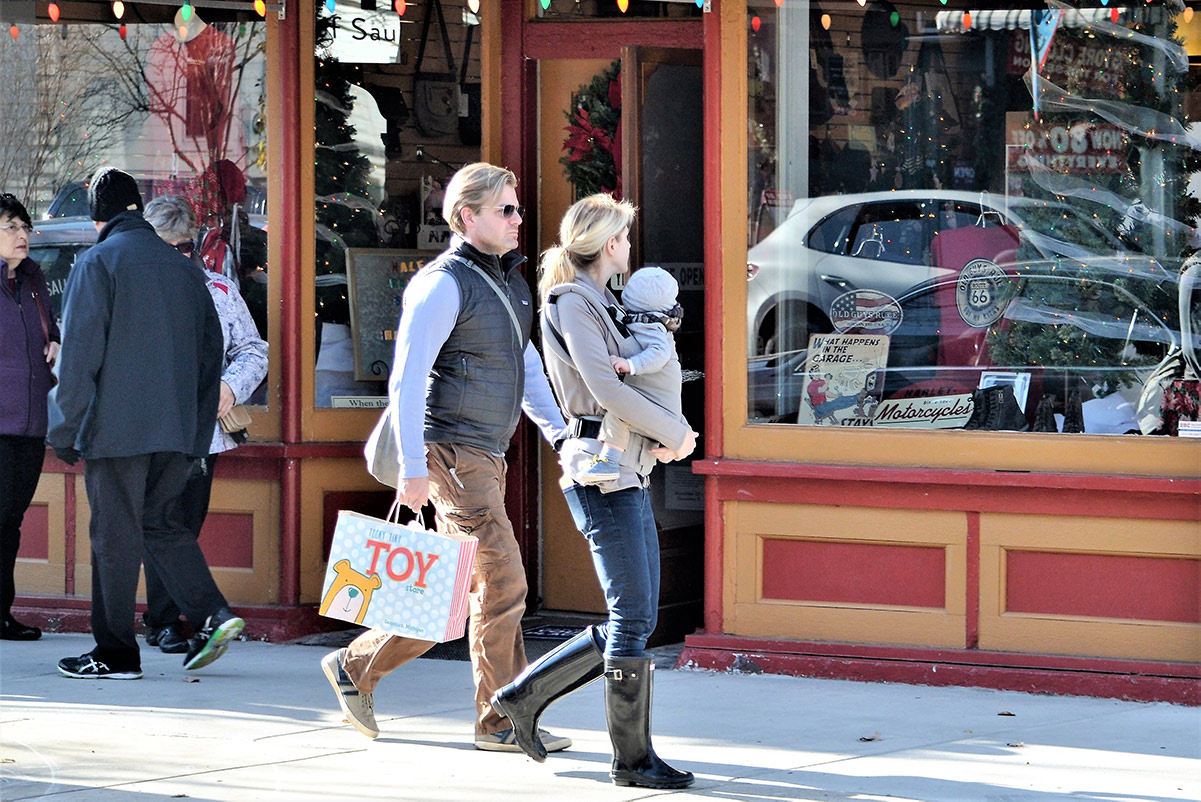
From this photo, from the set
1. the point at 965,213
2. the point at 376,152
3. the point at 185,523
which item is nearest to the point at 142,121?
the point at 376,152

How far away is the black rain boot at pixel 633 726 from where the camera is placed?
4785mm

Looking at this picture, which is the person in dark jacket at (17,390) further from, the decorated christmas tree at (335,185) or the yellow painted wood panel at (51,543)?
the decorated christmas tree at (335,185)

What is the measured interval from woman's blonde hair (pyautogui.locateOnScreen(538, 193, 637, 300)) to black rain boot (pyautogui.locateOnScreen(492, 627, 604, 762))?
3.49 ft

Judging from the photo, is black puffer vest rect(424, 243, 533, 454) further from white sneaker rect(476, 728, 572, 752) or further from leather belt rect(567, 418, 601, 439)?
white sneaker rect(476, 728, 572, 752)

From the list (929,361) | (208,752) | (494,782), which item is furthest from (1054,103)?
(208,752)

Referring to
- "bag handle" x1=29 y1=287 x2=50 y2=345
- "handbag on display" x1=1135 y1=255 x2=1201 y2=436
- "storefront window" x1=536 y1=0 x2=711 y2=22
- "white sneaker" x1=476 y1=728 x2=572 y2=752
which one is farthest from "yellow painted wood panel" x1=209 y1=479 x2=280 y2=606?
"handbag on display" x1=1135 y1=255 x2=1201 y2=436

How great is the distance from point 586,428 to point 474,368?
53 cm

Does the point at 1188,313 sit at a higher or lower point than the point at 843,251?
lower

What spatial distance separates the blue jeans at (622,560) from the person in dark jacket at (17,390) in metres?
3.51

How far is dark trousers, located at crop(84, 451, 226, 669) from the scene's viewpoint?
6.38m

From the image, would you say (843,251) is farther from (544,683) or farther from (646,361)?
(544,683)

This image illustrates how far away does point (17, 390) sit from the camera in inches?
288

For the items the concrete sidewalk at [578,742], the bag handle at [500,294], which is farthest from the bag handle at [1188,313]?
the bag handle at [500,294]

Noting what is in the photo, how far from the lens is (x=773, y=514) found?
21.5ft
